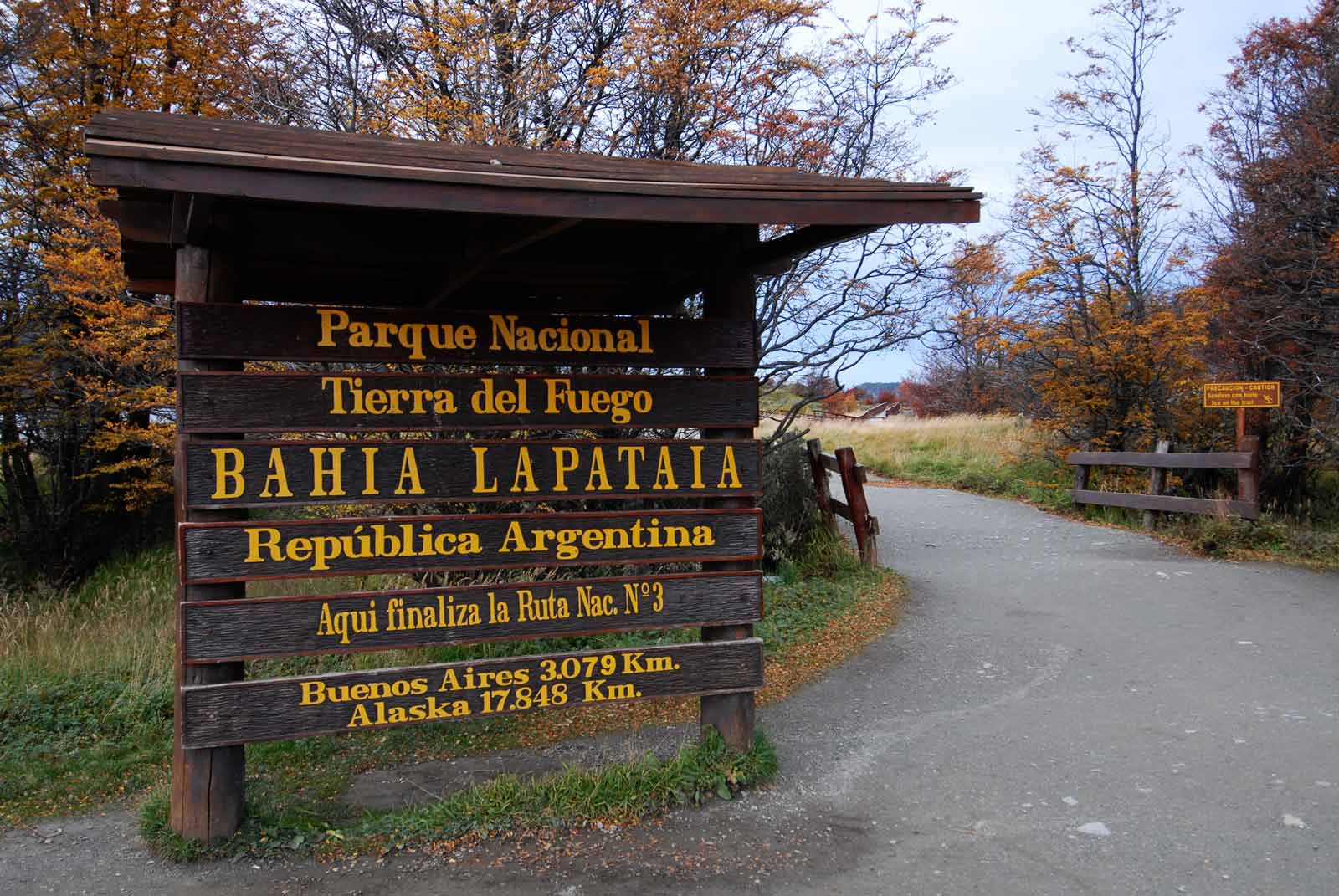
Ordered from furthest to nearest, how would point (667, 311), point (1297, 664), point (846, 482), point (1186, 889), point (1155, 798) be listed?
point (846, 482) < point (1297, 664) < point (667, 311) < point (1155, 798) < point (1186, 889)

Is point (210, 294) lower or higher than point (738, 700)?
higher

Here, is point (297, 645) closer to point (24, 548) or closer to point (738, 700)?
point (738, 700)

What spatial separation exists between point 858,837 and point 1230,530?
31.6 feet

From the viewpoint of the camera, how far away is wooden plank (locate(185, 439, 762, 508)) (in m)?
4.16

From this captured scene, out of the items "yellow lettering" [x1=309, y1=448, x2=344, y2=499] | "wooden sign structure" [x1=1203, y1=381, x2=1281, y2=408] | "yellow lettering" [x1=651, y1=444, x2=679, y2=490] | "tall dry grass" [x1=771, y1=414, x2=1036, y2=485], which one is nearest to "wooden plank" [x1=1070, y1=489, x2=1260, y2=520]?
"wooden sign structure" [x1=1203, y1=381, x2=1281, y2=408]

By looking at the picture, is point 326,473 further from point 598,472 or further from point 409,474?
point 598,472

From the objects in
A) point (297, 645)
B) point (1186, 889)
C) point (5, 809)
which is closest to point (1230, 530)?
point (1186, 889)

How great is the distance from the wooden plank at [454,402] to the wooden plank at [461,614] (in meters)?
0.77

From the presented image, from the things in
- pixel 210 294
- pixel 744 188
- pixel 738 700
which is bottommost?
pixel 738 700

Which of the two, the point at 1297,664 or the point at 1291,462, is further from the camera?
the point at 1291,462

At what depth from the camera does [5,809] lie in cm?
477

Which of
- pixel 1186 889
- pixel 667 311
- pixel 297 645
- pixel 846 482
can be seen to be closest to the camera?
pixel 1186 889

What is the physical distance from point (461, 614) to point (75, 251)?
29.1 ft

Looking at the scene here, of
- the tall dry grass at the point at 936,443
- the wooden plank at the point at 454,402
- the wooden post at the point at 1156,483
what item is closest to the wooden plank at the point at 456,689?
the wooden plank at the point at 454,402
